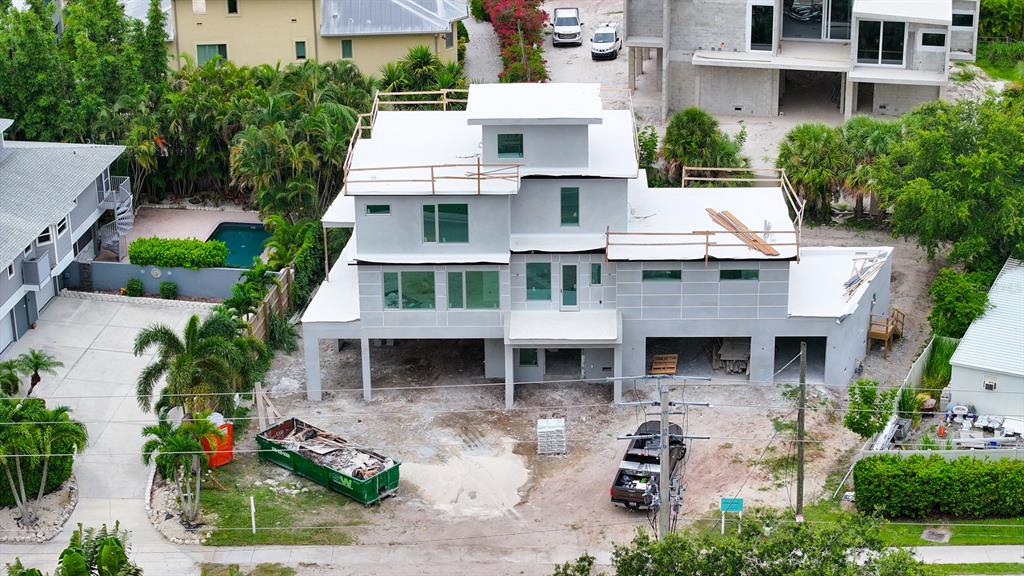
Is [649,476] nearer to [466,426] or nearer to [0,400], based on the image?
[466,426]

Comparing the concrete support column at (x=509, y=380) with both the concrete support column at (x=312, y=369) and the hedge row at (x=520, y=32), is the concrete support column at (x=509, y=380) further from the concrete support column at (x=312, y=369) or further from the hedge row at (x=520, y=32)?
the hedge row at (x=520, y=32)

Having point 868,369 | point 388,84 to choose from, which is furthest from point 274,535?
point 388,84

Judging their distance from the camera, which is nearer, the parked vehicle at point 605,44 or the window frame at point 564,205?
the window frame at point 564,205

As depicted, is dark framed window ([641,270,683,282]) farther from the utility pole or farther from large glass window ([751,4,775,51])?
large glass window ([751,4,775,51])

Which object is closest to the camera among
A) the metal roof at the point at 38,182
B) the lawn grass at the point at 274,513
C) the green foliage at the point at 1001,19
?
the lawn grass at the point at 274,513

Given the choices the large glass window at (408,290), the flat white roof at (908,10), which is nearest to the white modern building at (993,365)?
the large glass window at (408,290)

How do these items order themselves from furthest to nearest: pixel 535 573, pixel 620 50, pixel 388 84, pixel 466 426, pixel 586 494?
pixel 620 50 < pixel 388 84 < pixel 466 426 < pixel 586 494 < pixel 535 573

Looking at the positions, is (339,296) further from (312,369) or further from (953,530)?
(953,530)
